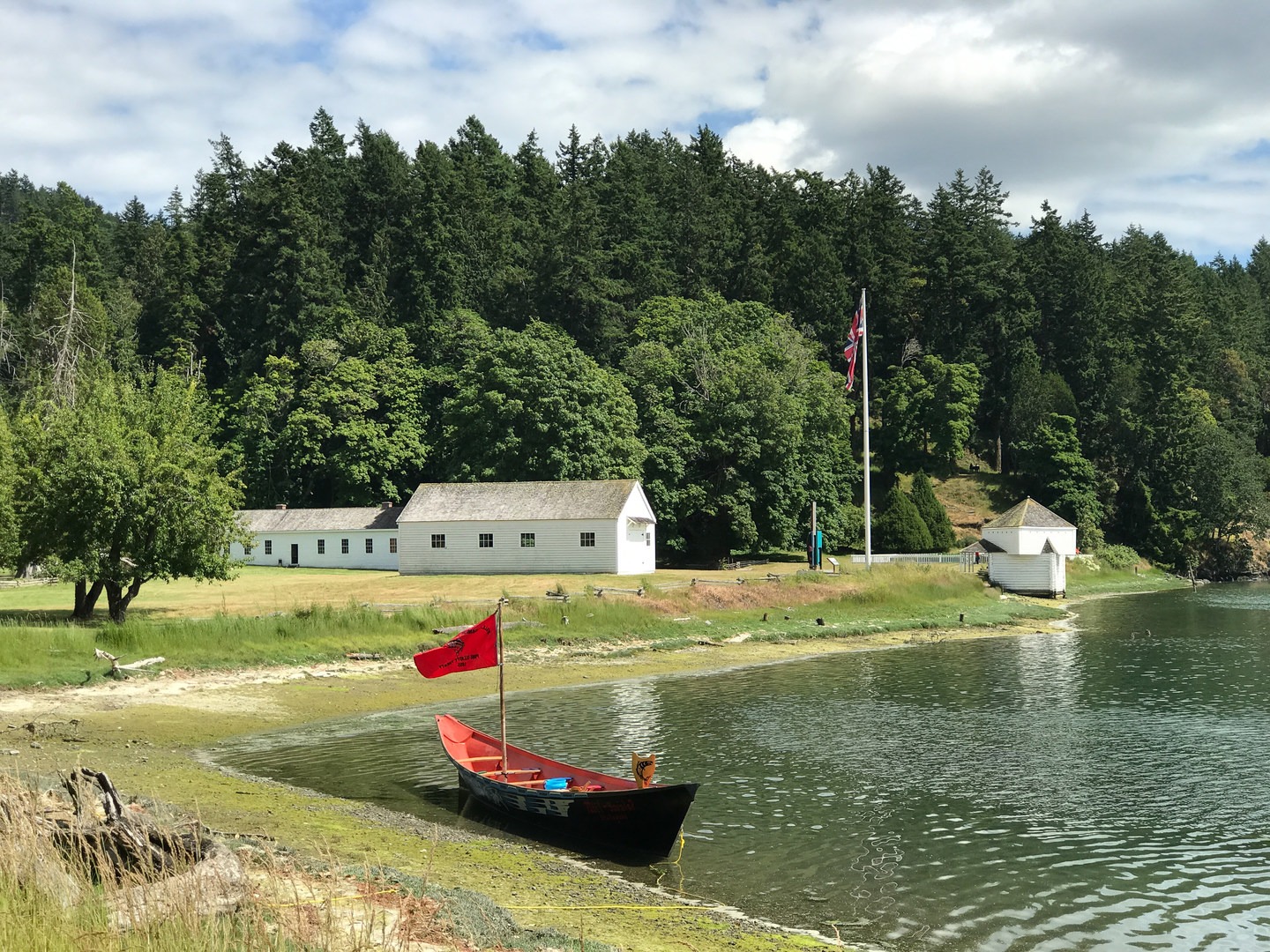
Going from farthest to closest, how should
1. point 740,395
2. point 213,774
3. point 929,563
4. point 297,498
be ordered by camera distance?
1. point 297,498
2. point 740,395
3. point 929,563
4. point 213,774

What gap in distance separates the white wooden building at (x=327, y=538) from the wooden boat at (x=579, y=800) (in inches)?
2103

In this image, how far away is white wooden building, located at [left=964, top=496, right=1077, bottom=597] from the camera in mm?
69125

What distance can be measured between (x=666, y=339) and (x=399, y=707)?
61987 mm

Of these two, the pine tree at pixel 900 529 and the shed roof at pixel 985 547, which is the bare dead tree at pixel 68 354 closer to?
the pine tree at pixel 900 529

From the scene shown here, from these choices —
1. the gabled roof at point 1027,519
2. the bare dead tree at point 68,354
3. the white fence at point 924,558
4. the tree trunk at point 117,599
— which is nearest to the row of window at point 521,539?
the white fence at point 924,558

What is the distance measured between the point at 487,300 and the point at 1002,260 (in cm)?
5235

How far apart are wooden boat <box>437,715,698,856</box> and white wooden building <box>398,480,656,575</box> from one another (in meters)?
40.9

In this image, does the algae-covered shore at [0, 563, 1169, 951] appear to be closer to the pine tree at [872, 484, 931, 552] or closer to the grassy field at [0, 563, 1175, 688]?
the grassy field at [0, 563, 1175, 688]

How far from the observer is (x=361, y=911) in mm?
11898

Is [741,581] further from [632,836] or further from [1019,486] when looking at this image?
[1019,486]

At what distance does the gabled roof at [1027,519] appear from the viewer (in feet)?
228

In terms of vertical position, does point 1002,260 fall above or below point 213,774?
above

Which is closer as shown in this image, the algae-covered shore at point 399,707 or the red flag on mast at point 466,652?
the algae-covered shore at point 399,707

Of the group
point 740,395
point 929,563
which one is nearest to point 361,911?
point 929,563
